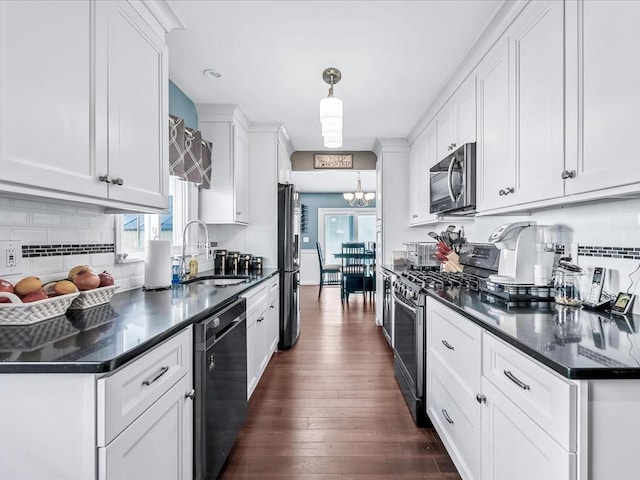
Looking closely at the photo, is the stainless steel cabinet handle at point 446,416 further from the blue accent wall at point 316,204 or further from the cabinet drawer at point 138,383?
the blue accent wall at point 316,204

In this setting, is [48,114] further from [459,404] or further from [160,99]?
[459,404]

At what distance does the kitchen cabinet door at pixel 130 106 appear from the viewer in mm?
1417

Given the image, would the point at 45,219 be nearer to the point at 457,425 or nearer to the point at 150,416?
the point at 150,416

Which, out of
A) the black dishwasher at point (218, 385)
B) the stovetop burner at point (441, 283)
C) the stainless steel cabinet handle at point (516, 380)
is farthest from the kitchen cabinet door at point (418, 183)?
the stainless steel cabinet handle at point (516, 380)

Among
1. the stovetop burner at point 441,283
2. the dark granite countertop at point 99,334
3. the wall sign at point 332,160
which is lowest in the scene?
the dark granite countertop at point 99,334

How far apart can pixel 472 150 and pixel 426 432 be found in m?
1.84

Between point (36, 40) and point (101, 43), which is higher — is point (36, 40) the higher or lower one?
the lower one

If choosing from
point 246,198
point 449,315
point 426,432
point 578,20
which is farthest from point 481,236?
point 246,198

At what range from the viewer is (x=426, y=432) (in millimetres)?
2189

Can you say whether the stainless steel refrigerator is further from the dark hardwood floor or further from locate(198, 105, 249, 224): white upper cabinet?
locate(198, 105, 249, 224): white upper cabinet

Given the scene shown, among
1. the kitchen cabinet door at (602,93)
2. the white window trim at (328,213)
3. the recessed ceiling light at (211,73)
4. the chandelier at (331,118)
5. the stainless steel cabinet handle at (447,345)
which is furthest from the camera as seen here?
the white window trim at (328,213)

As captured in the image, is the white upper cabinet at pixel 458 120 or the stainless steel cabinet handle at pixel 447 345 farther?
the white upper cabinet at pixel 458 120

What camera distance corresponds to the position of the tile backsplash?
4.63 ft

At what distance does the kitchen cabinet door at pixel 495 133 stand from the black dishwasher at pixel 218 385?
1.62 meters
